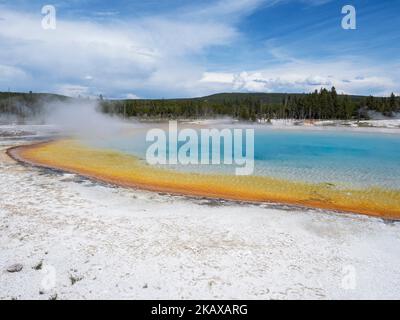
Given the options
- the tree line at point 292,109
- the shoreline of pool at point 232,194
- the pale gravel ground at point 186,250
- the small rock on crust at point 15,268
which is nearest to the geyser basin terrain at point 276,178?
the shoreline of pool at point 232,194

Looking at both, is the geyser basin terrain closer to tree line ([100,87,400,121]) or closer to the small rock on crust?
the small rock on crust

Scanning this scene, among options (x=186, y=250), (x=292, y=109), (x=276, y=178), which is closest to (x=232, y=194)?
(x=276, y=178)

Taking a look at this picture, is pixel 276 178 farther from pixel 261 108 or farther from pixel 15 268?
pixel 261 108

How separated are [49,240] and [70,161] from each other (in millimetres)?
12366

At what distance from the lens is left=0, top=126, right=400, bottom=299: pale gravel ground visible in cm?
630

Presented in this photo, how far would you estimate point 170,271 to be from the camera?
687 centimetres

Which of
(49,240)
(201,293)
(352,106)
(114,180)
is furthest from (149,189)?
(352,106)

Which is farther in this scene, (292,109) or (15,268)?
(292,109)

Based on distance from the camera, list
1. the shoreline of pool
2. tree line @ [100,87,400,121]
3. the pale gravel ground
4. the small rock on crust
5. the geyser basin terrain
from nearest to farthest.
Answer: the pale gravel ground < the small rock on crust < the shoreline of pool < the geyser basin terrain < tree line @ [100,87,400,121]

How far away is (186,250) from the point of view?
7.76m

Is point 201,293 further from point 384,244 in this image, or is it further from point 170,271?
point 384,244

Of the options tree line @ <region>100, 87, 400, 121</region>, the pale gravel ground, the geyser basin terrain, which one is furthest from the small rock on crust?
tree line @ <region>100, 87, 400, 121</region>

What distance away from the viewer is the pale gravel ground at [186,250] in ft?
20.7

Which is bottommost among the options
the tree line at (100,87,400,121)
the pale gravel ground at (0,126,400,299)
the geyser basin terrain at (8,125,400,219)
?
the pale gravel ground at (0,126,400,299)
